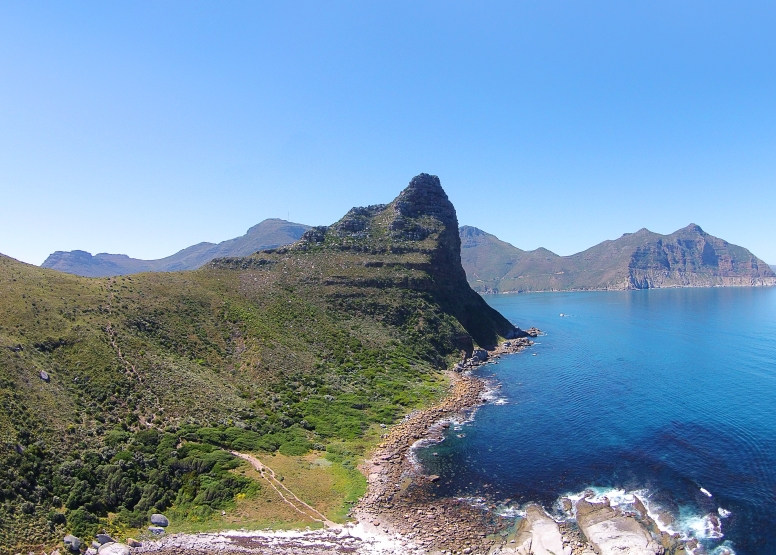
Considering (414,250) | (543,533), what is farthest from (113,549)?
(414,250)

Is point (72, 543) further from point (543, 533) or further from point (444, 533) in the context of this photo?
point (543, 533)

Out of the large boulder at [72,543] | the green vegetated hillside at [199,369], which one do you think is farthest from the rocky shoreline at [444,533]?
the green vegetated hillside at [199,369]

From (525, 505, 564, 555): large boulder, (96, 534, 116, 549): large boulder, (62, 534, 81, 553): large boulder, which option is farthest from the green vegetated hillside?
(525, 505, 564, 555): large boulder

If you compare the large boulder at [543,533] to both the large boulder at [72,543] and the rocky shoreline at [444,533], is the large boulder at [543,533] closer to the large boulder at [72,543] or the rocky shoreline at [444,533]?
the rocky shoreline at [444,533]

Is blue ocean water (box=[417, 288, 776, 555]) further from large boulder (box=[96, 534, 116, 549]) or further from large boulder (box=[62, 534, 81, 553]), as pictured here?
large boulder (box=[62, 534, 81, 553])

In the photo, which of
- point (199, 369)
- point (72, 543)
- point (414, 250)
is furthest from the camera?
point (414, 250)
